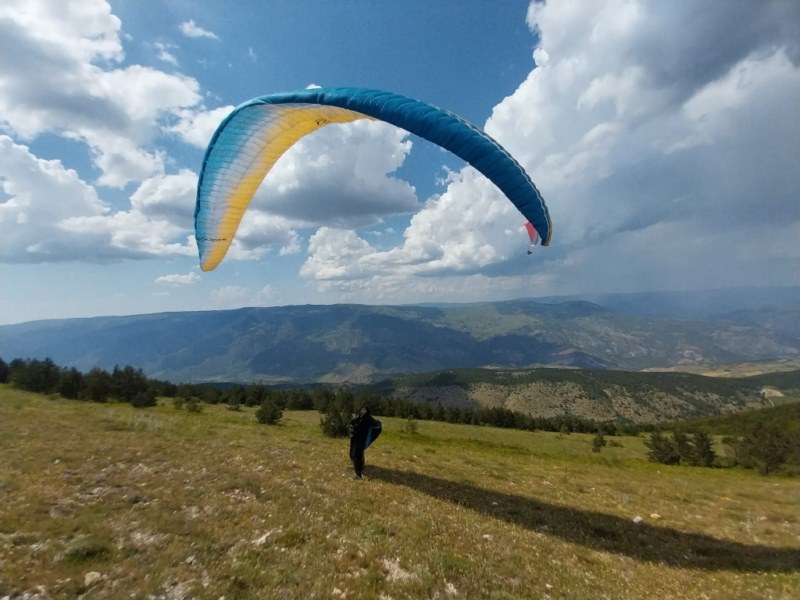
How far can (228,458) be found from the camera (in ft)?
51.8

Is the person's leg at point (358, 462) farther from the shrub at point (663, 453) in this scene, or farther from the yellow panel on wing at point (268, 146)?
the shrub at point (663, 453)

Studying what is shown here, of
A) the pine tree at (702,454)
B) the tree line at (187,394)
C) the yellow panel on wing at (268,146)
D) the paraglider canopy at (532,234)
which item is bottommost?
the pine tree at (702,454)

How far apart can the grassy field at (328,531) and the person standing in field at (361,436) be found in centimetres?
85

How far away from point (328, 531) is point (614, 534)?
29.1ft

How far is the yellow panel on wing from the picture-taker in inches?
602

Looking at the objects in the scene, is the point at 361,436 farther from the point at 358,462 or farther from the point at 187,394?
the point at 187,394

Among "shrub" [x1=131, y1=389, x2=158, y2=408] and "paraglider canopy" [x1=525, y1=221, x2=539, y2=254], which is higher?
"paraglider canopy" [x1=525, y1=221, x2=539, y2=254]

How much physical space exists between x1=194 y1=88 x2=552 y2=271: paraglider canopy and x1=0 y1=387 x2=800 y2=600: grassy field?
8.39m

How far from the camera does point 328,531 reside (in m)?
9.95

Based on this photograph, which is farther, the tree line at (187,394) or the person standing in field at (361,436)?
the tree line at (187,394)

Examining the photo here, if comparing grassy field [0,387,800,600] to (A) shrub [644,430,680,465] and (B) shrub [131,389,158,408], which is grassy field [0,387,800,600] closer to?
(B) shrub [131,389,158,408]

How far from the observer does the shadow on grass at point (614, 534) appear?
1119 centimetres

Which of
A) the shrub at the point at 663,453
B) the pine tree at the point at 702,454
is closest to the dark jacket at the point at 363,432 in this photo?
the shrub at the point at 663,453

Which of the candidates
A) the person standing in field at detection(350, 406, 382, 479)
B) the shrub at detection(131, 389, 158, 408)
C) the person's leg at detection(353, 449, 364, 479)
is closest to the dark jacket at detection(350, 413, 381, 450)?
the person standing in field at detection(350, 406, 382, 479)
